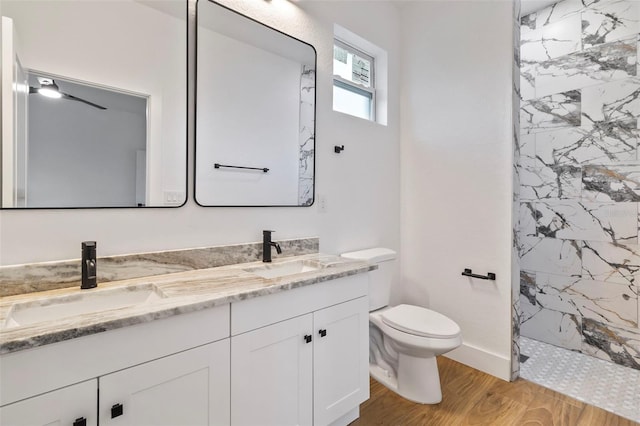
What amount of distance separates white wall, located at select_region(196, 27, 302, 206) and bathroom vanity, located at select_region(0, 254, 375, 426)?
0.43 metres

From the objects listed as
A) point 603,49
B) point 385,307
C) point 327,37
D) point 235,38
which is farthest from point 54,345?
point 603,49

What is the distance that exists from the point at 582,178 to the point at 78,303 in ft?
10.7

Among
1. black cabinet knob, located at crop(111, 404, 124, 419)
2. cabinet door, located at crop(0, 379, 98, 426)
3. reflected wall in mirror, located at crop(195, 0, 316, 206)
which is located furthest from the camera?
reflected wall in mirror, located at crop(195, 0, 316, 206)

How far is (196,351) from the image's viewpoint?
3.57 ft

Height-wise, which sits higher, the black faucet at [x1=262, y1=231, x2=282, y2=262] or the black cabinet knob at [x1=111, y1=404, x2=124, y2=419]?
the black faucet at [x1=262, y1=231, x2=282, y2=262]

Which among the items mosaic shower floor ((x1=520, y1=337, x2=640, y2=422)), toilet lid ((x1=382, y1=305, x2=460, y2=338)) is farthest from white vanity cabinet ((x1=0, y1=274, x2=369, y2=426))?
mosaic shower floor ((x1=520, y1=337, x2=640, y2=422))

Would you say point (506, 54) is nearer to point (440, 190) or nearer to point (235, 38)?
point (440, 190)

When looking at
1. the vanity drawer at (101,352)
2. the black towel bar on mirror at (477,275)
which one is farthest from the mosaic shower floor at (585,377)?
the vanity drawer at (101,352)

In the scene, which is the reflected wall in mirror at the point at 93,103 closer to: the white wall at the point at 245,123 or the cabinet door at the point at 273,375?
the white wall at the point at 245,123

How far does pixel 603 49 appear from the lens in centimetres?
238

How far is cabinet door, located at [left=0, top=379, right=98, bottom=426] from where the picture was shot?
80 centimetres

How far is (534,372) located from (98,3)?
3231mm

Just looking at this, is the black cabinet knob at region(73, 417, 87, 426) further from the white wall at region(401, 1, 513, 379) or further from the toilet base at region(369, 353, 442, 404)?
the white wall at region(401, 1, 513, 379)

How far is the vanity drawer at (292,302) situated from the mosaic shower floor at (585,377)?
150cm
